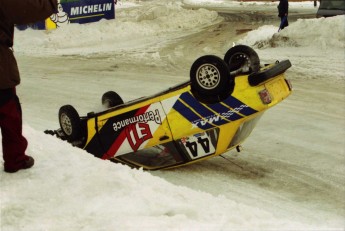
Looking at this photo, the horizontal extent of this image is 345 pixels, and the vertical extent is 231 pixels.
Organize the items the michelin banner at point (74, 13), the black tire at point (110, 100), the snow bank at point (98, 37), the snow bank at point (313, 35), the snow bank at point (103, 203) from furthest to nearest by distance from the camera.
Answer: the michelin banner at point (74, 13)
the snow bank at point (98, 37)
the snow bank at point (313, 35)
the black tire at point (110, 100)
the snow bank at point (103, 203)

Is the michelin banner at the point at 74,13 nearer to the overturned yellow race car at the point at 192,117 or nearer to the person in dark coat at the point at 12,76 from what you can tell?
the overturned yellow race car at the point at 192,117

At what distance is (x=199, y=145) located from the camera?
5.42 metres

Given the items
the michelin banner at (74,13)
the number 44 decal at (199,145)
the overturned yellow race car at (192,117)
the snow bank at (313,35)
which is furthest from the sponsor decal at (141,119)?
the michelin banner at (74,13)

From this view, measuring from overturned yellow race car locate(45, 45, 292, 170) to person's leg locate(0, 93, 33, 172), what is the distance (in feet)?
6.96

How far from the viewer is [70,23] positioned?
20078mm

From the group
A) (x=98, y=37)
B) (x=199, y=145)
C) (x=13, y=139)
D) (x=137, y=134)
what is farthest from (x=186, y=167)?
(x=98, y=37)

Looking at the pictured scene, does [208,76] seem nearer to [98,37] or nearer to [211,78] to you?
[211,78]

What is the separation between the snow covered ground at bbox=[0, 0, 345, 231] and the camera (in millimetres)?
2996

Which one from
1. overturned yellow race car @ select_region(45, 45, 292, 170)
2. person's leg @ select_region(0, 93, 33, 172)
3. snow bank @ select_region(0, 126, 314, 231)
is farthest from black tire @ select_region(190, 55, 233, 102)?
person's leg @ select_region(0, 93, 33, 172)

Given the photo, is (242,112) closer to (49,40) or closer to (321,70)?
(321,70)

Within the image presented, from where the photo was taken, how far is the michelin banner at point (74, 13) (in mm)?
19844

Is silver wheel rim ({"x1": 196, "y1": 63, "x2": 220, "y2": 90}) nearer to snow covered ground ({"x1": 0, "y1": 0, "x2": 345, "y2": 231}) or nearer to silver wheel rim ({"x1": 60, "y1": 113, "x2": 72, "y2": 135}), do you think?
snow covered ground ({"x1": 0, "y1": 0, "x2": 345, "y2": 231})

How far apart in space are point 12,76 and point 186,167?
3.14 meters

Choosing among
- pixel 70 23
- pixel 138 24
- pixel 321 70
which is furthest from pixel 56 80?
pixel 138 24
